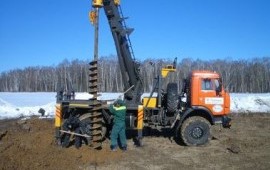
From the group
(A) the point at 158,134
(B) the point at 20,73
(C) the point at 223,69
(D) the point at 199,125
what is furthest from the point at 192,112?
(B) the point at 20,73

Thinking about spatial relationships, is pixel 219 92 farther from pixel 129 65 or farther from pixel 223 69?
pixel 223 69

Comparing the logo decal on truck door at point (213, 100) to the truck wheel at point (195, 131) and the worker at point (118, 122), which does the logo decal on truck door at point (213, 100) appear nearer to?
the truck wheel at point (195, 131)

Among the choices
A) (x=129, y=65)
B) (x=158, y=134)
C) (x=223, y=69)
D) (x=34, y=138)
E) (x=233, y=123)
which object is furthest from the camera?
(x=223, y=69)

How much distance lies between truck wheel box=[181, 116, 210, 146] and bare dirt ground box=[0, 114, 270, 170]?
0.30 meters

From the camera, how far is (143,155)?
12.7 meters

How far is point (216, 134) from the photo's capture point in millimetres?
17469

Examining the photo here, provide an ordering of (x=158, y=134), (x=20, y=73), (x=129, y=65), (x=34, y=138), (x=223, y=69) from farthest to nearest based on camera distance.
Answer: (x=20, y=73), (x=223, y=69), (x=158, y=134), (x=129, y=65), (x=34, y=138)

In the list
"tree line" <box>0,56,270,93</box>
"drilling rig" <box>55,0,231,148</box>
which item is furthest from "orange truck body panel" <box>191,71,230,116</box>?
"tree line" <box>0,56,270,93</box>

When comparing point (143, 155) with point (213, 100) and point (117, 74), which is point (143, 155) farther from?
point (117, 74)

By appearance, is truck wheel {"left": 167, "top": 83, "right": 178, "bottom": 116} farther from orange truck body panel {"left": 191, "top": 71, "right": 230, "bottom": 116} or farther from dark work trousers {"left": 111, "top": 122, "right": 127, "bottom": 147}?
dark work trousers {"left": 111, "top": 122, "right": 127, "bottom": 147}

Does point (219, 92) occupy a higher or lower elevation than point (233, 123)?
higher

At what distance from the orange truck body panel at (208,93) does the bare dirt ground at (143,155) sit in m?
1.37

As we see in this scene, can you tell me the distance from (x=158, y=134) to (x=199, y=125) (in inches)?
112

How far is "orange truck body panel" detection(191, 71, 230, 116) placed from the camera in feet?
48.7
